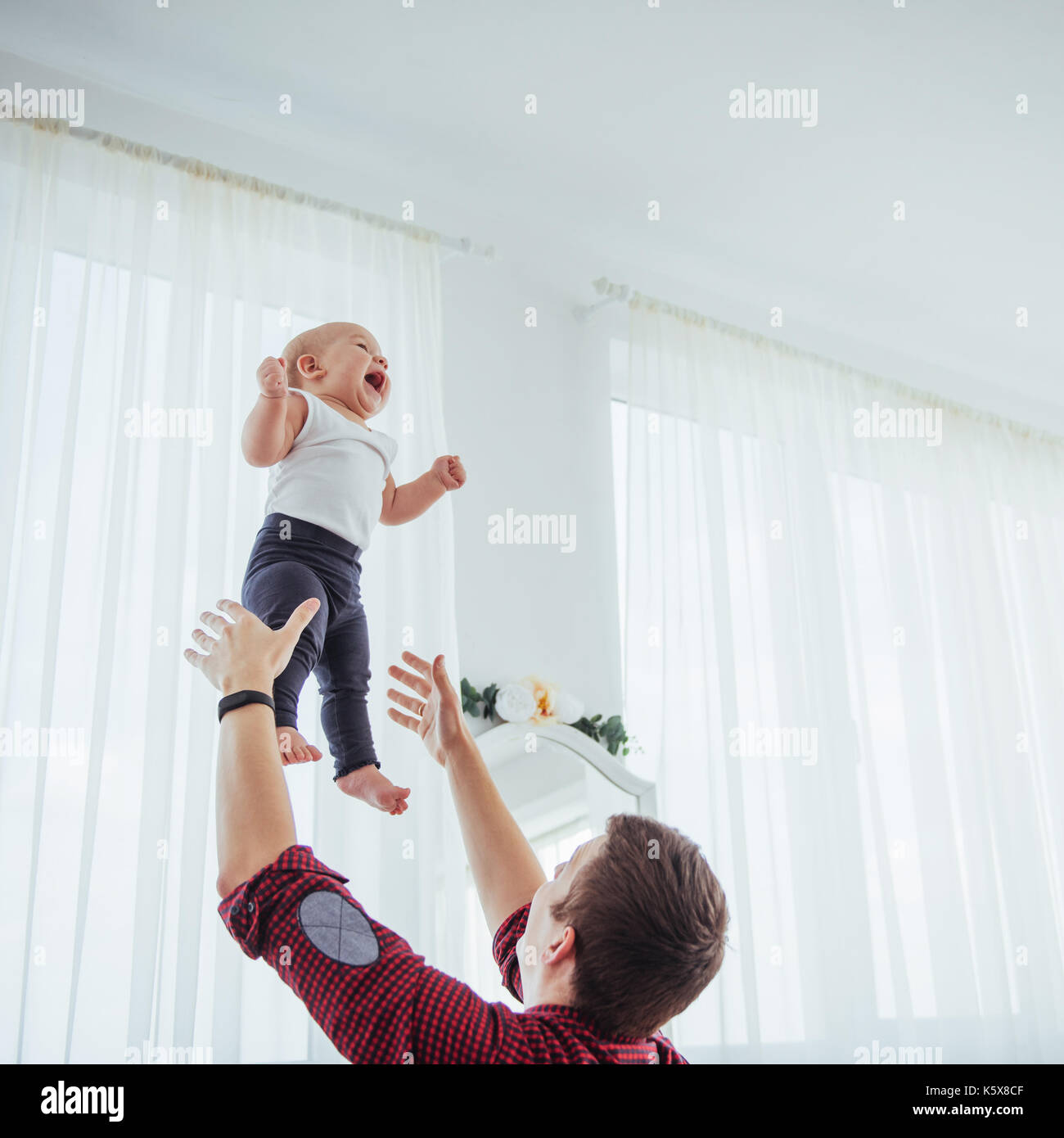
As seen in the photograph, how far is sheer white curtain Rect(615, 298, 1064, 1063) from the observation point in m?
3.12

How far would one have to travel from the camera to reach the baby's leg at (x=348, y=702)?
5.32 ft

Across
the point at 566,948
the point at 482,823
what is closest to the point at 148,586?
the point at 482,823

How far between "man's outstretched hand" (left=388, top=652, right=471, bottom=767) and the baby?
66mm

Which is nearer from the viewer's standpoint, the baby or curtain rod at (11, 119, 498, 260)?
the baby

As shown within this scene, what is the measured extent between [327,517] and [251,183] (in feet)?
5.01

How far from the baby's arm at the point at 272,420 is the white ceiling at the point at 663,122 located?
133 cm

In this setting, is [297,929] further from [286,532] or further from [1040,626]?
[1040,626]

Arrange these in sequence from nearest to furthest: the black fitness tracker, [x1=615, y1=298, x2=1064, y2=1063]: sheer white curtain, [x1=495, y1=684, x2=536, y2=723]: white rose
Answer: the black fitness tracker < [x1=495, y1=684, x2=536, y2=723]: white rose < [x1=615, y1=298, x2=1064, y2=1063]: sheer white curtain

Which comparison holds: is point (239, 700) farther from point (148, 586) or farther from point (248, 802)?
point (148, 586)

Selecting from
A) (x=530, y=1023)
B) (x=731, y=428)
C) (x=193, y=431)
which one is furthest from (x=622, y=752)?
(x=530, y=1023)

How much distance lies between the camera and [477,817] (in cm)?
149

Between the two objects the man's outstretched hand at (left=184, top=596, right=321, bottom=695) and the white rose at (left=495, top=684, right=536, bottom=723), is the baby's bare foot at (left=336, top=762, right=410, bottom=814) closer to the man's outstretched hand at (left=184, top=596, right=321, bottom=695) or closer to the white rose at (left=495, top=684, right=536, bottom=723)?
the man's outstretched hand at (left=184, top=596, right=321, bottom=695)

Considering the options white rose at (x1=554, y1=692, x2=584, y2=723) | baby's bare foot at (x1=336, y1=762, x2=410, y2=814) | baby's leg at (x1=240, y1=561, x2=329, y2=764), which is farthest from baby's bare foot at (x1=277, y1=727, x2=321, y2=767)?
white rose at (x1=554, y1=692, x2=584, y2=723)
